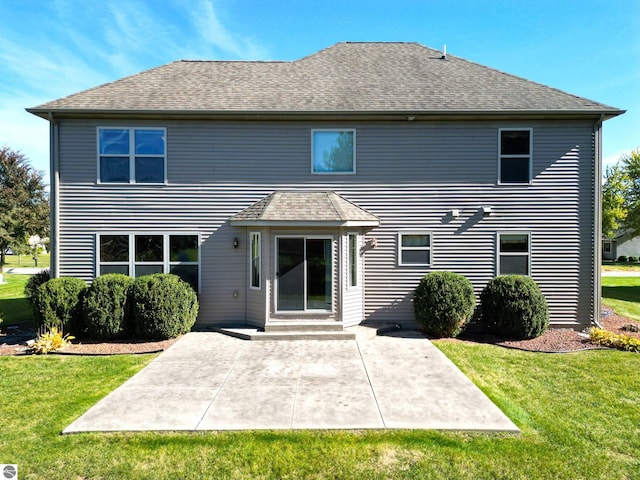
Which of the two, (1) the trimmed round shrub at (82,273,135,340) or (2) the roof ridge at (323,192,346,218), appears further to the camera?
(2) the roof ridge at (323,192,346,218)

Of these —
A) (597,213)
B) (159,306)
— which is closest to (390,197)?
(597,213)

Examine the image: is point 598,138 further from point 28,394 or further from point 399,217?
point 28,394

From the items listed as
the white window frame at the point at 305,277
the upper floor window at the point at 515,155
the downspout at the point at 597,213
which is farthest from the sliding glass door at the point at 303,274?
the downspout at the point at 597,213

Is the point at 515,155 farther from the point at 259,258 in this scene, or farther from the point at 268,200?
the point at 259,258

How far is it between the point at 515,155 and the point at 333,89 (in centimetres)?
545

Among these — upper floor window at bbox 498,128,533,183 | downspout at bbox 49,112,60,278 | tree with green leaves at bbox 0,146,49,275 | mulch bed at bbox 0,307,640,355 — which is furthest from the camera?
tree with green leaves at bbox 0,146,49,275

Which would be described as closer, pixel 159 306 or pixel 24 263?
pixel 159 306

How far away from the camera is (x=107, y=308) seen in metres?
8.05

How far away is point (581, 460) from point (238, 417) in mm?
4174

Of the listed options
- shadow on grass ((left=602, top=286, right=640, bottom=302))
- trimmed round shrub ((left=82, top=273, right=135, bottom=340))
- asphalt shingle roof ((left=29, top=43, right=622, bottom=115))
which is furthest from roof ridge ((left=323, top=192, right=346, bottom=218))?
shadow on grass ((left=602, top=286, right=640, bottom=302))

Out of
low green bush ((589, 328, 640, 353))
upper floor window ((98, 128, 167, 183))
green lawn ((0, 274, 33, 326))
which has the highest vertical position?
upper floor window ((98, 128, 167, 183))

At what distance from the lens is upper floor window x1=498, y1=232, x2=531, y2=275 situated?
9523mm

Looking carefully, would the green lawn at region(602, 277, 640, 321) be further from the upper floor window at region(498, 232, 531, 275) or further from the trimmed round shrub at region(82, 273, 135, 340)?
the trimmed round shrub at region(82, 273, 135, 340)

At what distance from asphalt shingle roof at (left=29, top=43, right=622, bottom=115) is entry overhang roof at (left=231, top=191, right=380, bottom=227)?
2270 mm
